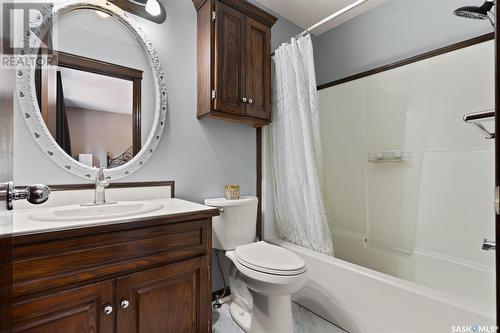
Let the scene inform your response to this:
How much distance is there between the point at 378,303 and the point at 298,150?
105cm

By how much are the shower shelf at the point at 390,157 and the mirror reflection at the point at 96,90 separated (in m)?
1.81

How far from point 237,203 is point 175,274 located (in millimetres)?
645

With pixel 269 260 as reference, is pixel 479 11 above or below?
above

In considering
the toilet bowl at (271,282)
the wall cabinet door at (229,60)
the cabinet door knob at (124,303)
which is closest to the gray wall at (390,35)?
the wall cabinet door at (229,60)

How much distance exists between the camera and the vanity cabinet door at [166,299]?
95 cm

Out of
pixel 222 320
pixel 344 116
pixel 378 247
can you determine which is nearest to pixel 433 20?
pixel 344 116

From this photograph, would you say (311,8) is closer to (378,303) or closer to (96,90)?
(96,90)

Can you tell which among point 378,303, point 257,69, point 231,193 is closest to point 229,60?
point 257,69

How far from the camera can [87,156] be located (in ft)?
4.26

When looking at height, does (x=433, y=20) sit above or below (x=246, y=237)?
A: above

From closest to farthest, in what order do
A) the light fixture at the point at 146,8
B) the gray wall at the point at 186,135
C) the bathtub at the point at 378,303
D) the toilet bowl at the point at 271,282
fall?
the bathtub at the point at 378,303 → the toilet bowl at the point at 271,282 → the light fixture at the point at 146,8 → the gray wall at the point at 186,135

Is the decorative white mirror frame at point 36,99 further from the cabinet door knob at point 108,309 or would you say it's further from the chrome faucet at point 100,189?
the cabinet door knob at point 108,309

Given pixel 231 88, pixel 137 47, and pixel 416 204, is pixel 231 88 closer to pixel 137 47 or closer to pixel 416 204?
pixel 137 47

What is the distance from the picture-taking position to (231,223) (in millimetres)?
1604
